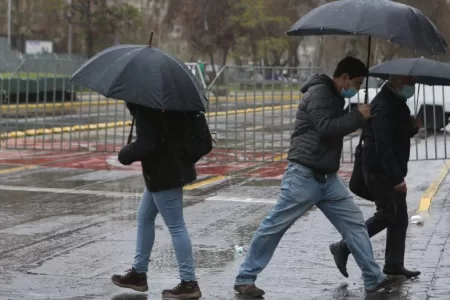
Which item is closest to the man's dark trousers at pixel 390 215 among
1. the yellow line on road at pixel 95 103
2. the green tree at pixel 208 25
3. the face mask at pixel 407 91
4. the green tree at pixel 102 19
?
the face mask at pixel 407 91

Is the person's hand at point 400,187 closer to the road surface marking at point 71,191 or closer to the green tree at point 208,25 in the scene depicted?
the road surface marking at point 71,191

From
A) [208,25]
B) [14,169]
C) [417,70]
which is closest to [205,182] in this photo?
[14,169]

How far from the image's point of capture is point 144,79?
672cm

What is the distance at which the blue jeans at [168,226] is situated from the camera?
694cm

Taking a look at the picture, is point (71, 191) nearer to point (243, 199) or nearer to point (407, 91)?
point (243, 199)

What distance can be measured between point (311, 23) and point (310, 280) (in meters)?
2.01

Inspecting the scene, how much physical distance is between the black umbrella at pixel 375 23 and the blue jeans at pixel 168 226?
152 cm

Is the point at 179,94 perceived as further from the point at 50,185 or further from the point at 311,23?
the point at 50,185

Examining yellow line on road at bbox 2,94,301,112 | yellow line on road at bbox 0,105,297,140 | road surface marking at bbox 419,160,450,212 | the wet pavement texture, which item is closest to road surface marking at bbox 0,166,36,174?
the wet pavement texture

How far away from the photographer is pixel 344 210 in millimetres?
7094

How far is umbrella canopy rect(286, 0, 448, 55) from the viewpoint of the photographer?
22.3 ft

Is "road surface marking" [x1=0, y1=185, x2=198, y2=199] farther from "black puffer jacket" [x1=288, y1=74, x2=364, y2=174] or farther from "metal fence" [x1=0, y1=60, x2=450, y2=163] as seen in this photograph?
"black puffer jacket" [x1=288, y1=74, x2=364, y2=174]

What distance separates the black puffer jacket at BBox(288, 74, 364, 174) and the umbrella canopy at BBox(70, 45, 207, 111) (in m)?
0.72

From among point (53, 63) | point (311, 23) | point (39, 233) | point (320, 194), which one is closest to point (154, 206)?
point (320, 194)
